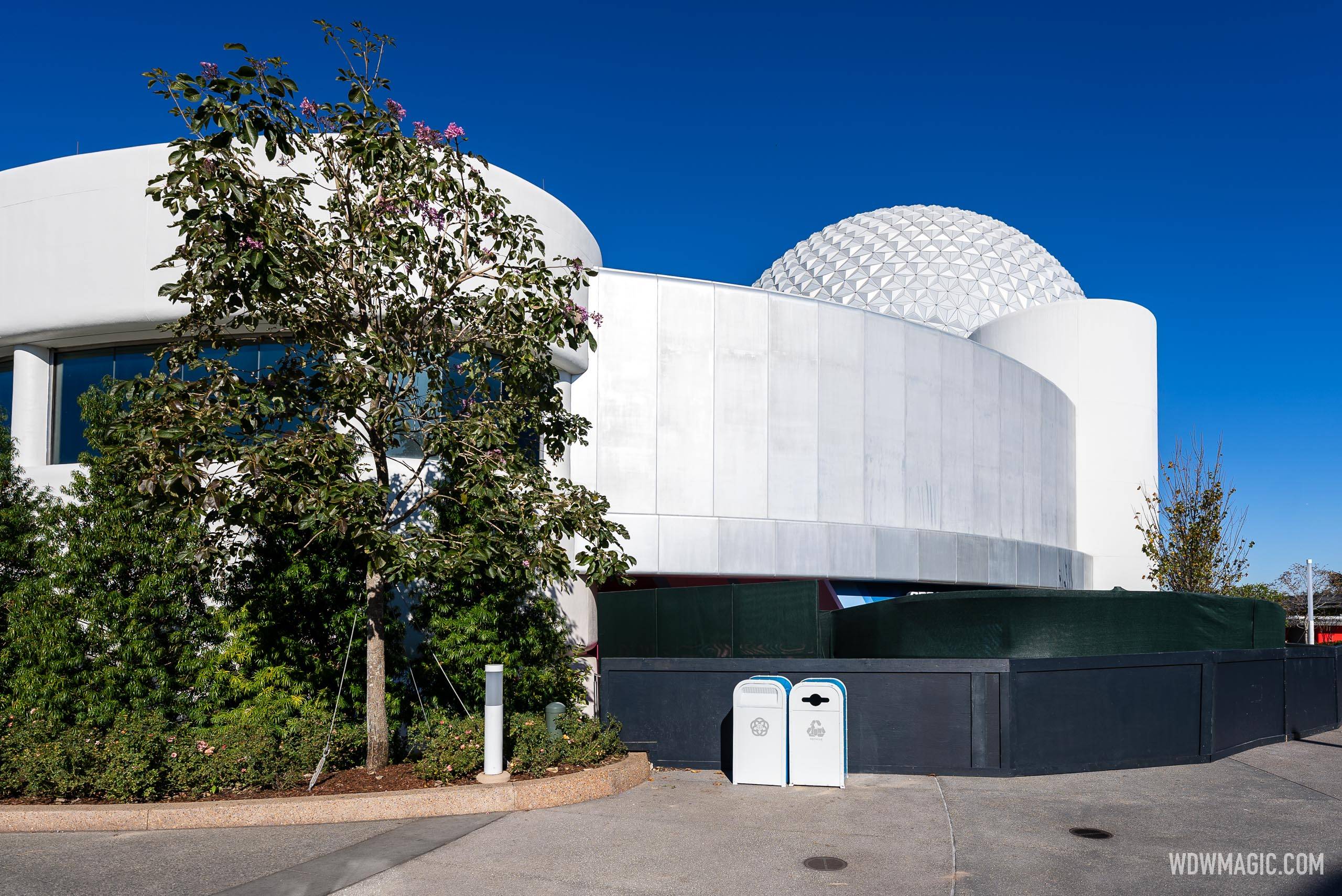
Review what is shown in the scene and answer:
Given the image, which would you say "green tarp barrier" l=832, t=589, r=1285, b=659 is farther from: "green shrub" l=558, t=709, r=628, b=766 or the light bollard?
the light bollard

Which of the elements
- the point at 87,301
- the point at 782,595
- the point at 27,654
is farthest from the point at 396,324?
the point at 87,301

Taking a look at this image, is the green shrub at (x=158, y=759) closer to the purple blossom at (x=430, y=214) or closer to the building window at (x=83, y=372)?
the purple blossom at (x=430, y=214)

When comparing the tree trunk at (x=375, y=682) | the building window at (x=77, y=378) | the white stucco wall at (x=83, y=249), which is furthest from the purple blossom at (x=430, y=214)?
the building window at (x=77, y=378)

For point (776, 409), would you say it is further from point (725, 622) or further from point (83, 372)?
point (83, 372)

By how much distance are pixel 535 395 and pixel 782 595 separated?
4.38 meters

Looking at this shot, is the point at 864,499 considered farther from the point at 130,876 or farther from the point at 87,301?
the point at 130,876

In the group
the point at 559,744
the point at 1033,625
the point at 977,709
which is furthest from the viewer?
the point at 1033,625

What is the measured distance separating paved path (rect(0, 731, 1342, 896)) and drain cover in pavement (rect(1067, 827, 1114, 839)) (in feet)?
0.34

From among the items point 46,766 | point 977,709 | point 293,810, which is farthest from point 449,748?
point 977,709

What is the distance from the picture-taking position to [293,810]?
963 centimetres

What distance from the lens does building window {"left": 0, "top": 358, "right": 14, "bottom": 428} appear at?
18156 millimetres

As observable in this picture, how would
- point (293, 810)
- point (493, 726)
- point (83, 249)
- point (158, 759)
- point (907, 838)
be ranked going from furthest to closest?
point (83, 249) → point (493, 726) → point (158, 759) → point (293, 810) → point (907, 838)

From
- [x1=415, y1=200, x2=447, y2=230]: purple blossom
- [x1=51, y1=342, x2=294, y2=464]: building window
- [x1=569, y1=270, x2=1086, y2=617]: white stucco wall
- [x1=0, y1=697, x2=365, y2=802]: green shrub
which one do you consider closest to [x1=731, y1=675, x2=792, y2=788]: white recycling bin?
[x1=0, y1=697, x2=365, y2=802]: green shrub
